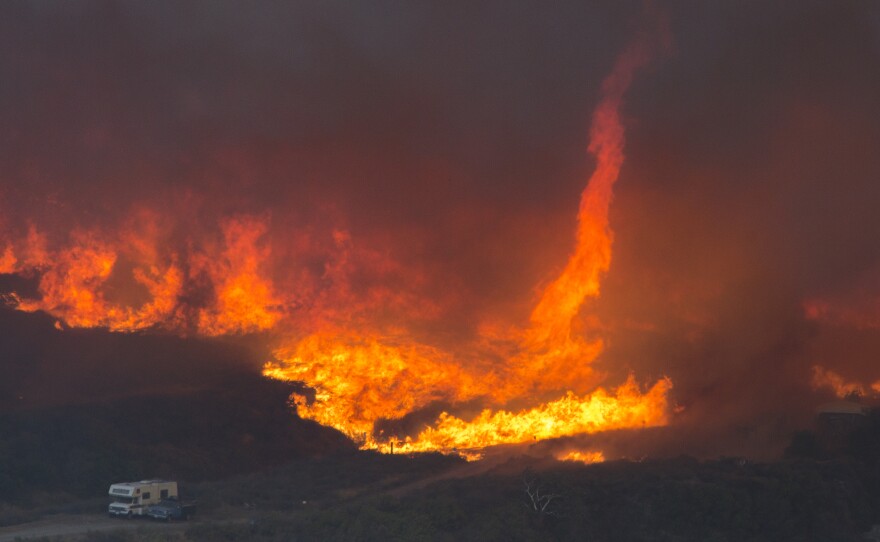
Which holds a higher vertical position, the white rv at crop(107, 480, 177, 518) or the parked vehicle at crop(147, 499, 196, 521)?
the white rv at crop(107, 480, 177, 518)

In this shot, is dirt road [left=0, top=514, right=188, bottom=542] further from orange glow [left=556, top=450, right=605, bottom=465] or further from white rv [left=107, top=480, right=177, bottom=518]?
orange glow [left=556, top=450, right=605, bottom=465]

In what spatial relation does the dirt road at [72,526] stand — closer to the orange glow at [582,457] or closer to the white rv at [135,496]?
the white rv at [135,496]

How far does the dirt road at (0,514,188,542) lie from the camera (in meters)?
34.9

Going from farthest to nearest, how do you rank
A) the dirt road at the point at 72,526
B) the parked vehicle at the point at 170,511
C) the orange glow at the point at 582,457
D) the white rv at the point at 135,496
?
the orange glow at the point at 582,457
the white rv at the point at 135,496
the parked vehicle at the point at 170,511
the dirt road at the point at 72,526

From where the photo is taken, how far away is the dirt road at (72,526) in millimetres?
34875

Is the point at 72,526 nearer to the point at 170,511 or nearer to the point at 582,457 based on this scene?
the point at 170,511

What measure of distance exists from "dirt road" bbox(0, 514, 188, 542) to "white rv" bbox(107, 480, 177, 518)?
18.7 inches

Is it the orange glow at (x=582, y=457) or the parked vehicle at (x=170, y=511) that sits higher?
the orange glow at (x=582, y=457)

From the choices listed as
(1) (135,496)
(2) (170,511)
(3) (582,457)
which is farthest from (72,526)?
(3) (582,457)

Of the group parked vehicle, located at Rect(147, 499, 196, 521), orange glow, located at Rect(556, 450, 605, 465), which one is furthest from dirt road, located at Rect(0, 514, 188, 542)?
orange glow, located at Rect(556, 450, 605, 465)

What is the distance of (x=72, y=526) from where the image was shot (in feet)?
120

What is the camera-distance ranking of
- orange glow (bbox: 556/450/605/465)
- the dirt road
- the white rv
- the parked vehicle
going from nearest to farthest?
the dirt road < the parked vehicle < the white rv < orange glow (bbox: 556/450/605/465)

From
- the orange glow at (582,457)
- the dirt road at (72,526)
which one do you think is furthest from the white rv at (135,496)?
the orange glow at (582,457)

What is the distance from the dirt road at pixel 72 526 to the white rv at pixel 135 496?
0.48 metres
